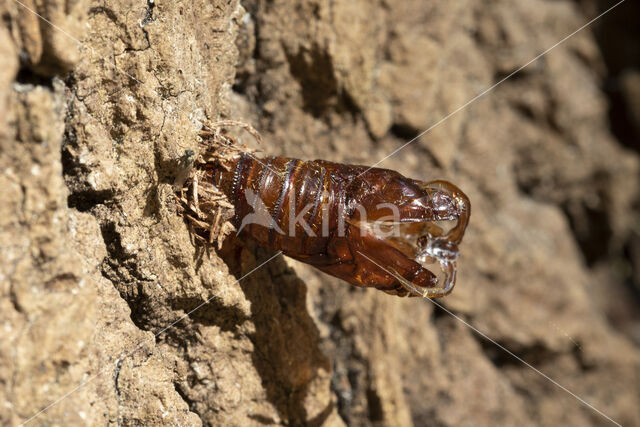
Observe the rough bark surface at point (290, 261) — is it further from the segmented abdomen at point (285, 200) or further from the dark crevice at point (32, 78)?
the segmented abdomen at point (285, 200)

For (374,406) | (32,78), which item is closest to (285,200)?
(32,78)

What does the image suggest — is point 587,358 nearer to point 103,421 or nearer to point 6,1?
point 103,421

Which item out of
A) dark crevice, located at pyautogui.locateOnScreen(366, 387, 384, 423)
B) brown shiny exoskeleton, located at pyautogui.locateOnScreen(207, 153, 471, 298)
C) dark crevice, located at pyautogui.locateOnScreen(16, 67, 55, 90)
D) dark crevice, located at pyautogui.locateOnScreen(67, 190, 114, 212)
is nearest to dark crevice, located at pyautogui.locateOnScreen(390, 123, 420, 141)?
brown shiny exoskeleton, located at pyautogui.locateOnScreen(207, 153, 471, 298)

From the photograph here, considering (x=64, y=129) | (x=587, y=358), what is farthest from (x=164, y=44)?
(x=587, y=358)

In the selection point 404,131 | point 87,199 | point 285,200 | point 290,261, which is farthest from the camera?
point 404,131

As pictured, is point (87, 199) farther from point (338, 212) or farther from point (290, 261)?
point (290, 261)

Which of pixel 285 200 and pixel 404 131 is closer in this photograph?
pixel 285 200

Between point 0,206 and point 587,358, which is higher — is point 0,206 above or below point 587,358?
above
